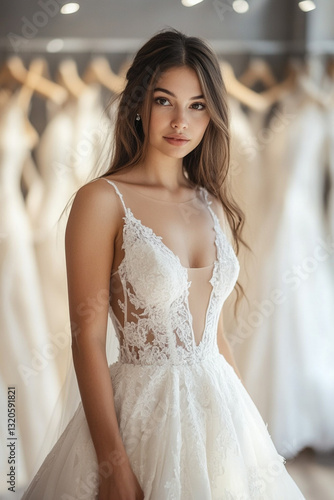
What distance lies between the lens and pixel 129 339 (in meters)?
1.33

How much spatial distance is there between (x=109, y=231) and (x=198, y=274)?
244 mm

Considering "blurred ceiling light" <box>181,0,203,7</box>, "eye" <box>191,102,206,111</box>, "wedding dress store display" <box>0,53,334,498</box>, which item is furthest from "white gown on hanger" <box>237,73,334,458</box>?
"eye" <box>191,102,206,111</box>

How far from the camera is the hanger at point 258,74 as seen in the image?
302 centimetres

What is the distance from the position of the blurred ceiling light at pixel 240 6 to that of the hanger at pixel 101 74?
0.73 m

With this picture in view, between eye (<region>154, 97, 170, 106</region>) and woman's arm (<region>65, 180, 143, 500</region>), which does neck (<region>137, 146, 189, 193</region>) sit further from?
woman's arm (<region>65, 180, 143, 500</region>)

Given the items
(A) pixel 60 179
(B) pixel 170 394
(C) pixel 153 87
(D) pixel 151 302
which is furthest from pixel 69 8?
(B) pixel 170 394

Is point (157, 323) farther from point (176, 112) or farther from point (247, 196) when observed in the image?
point (247, 196)

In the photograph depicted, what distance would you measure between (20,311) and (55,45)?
1.23 metres

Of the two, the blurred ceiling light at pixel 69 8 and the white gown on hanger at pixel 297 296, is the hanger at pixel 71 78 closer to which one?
the blurred ceiling light at pixel 69 8

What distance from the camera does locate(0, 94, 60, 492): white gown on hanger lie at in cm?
258

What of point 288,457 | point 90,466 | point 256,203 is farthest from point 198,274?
point 288,457

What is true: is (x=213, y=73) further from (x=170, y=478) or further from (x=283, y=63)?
(x=283, y=63)

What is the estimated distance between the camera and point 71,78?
108 inches

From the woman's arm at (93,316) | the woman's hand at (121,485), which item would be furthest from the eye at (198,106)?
the woman's hand at (121,485)
